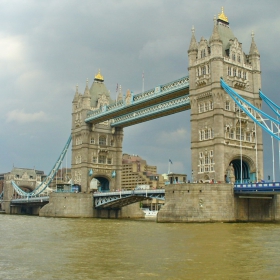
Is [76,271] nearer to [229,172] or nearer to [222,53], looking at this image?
[229,172]

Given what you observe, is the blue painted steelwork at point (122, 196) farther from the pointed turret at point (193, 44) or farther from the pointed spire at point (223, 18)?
the pointed spire at point (223, 18)

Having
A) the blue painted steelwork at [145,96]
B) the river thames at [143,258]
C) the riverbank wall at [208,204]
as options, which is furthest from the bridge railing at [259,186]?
the blue painted steelwork at [145,96]

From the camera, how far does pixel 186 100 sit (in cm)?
6400

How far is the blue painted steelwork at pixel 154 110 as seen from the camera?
214 feet

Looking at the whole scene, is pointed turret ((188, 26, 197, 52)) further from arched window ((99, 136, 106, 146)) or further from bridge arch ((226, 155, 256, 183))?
arched window ((99, 136, 106, 146))

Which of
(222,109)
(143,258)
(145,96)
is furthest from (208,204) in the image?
(143,258)

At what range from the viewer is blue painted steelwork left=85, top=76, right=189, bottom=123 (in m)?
64.7

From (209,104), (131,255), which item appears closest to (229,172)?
(209,104)

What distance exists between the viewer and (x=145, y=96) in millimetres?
71125

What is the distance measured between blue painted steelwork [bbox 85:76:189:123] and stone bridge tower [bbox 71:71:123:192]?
2.72m

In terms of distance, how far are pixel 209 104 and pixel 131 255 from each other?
124 feet

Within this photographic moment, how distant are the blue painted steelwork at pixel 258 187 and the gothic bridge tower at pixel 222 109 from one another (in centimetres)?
392

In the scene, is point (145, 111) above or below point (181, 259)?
above

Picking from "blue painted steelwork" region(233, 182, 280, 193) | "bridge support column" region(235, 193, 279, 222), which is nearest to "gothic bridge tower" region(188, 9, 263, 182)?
"bridge support column" region(235, 193, 279, 222)
